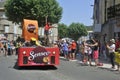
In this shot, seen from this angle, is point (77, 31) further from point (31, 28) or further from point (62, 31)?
point (31, 28)

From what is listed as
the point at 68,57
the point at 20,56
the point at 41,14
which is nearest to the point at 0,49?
the point at 68,57

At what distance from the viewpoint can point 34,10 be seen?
6159 centimetres

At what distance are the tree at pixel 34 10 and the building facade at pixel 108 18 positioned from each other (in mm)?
6259

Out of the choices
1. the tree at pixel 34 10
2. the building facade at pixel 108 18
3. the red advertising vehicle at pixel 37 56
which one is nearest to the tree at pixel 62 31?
the tree at pixel 34 10

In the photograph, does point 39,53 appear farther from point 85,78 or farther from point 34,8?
point 34,8

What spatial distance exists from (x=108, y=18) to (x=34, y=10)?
18943mm

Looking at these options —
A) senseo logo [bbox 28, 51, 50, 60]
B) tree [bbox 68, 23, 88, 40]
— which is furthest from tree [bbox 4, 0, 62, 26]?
tree [bbox 68, 23, 88, 40]

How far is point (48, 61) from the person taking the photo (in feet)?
74.2

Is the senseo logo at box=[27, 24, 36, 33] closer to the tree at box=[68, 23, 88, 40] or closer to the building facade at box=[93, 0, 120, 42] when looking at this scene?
the building facade at box=[93, 0, 120, 42]

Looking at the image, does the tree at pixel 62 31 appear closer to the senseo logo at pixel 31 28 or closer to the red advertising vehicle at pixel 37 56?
the senseo logo at pixel 31 28

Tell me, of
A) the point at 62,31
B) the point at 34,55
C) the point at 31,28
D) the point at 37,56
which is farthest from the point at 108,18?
the point at 62,31

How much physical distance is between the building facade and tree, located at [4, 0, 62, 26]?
6259 mm

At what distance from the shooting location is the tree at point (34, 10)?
6134 cm

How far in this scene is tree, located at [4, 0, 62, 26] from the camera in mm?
61344
